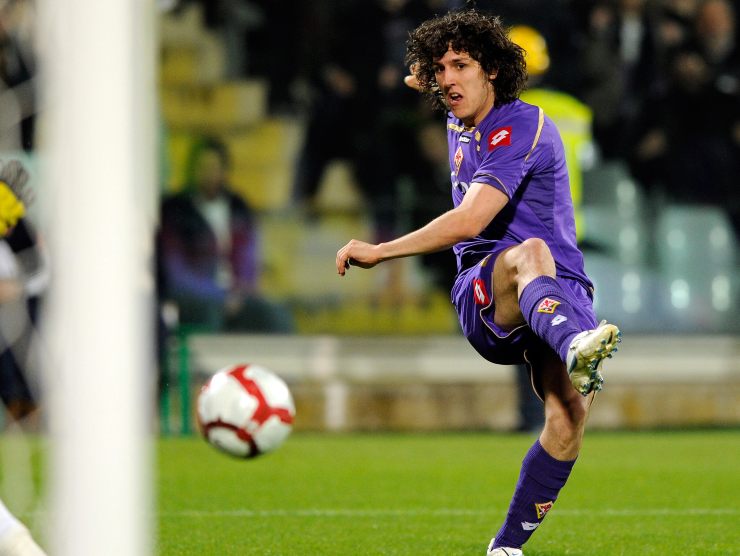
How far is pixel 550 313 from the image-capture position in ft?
13.0

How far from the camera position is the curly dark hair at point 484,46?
169 inches

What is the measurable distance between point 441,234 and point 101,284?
1.81 m

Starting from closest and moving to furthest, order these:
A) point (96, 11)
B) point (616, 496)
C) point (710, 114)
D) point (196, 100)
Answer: point (96, 11) < point (616, 496) < point (710, 114) < point (196, 100)

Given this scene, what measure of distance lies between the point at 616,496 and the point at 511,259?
2412 mm

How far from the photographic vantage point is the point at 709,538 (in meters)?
4.85

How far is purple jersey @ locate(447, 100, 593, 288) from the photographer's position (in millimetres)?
4219

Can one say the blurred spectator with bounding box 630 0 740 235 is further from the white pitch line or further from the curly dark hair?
the curly dark hair

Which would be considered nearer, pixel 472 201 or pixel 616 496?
pixel 472 201

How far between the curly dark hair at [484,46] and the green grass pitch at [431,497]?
148cm

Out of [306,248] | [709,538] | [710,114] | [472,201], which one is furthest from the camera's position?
[710,114]

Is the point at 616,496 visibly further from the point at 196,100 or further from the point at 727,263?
the point at 196,100

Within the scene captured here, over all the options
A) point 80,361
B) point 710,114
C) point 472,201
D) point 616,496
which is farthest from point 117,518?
point 710,114

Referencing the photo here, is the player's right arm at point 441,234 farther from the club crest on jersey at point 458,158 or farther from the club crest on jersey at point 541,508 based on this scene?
the club crest on jersey at point 541,508

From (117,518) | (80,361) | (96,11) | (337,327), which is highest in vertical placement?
(96,11)
